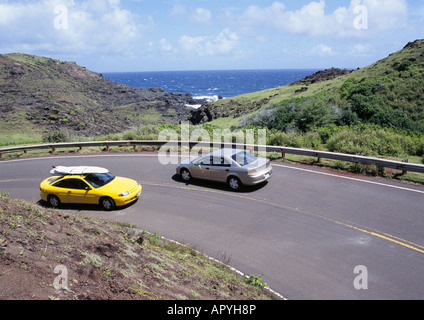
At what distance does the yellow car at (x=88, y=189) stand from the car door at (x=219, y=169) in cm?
316

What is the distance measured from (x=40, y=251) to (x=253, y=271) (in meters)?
4.67

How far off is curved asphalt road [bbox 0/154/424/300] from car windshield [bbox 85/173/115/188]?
983 millimetres

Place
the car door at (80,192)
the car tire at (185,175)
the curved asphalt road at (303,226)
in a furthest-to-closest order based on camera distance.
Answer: the car tire at (185,175) < the car door at (80,192) < the curved asphalt road at (303,226)

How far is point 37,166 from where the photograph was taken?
61.9 ft

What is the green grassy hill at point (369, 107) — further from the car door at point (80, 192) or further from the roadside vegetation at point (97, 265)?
the roadside vegetation at point (97, 265)

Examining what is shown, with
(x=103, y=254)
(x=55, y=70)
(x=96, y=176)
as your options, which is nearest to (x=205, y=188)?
(x=96, y=176)

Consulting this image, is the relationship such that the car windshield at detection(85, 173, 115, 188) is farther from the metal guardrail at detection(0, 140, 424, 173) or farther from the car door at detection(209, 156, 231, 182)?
the metal guardrail at detection(0, 140, 424, 173)

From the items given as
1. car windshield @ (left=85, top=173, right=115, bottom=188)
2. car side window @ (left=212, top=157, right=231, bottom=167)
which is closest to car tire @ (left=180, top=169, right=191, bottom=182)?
car side window @ (left=212, top=157, right=231, bottom=167)

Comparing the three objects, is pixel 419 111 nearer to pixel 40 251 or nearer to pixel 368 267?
pixel 368 267

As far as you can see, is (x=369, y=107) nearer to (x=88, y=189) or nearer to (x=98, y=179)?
(x=98, y=179)

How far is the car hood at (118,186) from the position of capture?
37.9ft

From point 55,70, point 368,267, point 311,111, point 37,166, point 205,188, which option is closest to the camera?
point 368,267

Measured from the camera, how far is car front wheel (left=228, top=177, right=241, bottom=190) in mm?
12438

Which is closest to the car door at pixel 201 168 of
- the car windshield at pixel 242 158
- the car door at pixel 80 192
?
the car windshield at pixel 242 158
